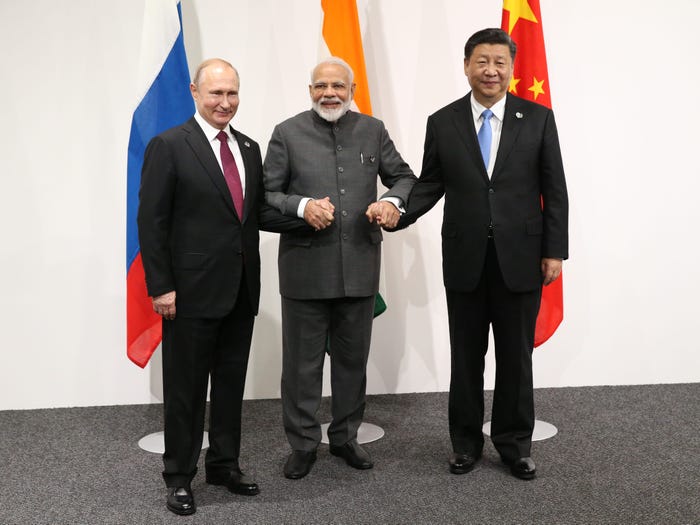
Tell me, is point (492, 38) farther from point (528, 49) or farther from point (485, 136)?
point (528, 49)

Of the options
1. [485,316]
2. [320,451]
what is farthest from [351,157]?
[320,451]

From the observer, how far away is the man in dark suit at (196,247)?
2.61 m

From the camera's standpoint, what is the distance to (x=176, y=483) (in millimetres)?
2715

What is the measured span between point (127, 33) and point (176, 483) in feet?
8.28

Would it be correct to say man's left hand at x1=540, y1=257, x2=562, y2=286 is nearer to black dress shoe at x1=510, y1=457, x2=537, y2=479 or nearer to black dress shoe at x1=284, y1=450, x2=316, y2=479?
black dress shoe at x1=510, y1=457, x2=537, y2=479

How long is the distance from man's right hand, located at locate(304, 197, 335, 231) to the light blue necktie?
2.10 feet

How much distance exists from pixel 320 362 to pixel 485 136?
3.79 feet

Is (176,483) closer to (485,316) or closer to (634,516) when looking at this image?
(485,316)

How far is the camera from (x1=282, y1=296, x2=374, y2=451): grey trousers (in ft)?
10.2

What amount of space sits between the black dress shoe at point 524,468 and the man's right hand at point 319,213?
1220 millimetres

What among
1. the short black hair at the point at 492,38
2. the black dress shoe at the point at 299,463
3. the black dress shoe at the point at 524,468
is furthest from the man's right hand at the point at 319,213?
the black dress shoe at the point at 524,468

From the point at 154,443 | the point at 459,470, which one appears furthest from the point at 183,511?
the point at 459,470

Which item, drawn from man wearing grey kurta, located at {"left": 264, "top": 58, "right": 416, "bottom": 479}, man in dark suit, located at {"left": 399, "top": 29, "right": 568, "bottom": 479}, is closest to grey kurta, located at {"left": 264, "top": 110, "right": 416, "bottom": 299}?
man wearing grey kurta, located at {"left": 264, "top": 58, "right": 416, "bottom": 479}

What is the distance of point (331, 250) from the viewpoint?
119 inches
